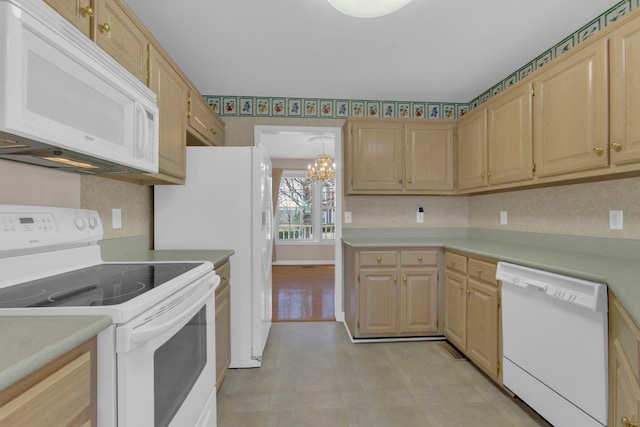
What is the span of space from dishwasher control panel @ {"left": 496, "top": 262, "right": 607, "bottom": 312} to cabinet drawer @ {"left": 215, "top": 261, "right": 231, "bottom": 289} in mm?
1762

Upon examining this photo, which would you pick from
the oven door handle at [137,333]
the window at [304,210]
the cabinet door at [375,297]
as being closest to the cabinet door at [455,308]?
the cabinet door at [375,297]

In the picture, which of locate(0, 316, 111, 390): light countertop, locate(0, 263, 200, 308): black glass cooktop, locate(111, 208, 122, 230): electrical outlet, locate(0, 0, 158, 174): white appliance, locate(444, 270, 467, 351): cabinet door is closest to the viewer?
locate(0, 316, 111, 390): light countertop

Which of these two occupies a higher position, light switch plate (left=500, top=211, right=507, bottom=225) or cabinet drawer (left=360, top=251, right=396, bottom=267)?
light switch plate (left=500, top=211, right=507, bottom=225)

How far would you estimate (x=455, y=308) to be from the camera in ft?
8.14

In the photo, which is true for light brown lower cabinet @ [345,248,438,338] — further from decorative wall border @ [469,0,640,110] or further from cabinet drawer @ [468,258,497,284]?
decorative wall border @ [469,0,640,110]

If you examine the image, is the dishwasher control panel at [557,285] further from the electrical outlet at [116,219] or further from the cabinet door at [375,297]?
the electrical outlet at [116,219]

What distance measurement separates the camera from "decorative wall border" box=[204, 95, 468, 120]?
319 centimetres

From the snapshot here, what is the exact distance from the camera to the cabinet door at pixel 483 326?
1.98 m

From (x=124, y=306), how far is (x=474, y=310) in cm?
223

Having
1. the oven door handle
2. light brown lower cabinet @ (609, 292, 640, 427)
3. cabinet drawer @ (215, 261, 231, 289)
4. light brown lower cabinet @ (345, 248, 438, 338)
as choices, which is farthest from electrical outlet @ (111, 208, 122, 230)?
light brown lower cabinet @ (609, 292, 640, 427)

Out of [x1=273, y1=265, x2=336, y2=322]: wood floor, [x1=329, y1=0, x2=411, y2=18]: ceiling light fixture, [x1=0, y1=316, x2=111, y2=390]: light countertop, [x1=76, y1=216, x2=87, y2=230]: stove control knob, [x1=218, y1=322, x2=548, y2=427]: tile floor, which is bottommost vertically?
[x1=218, y1=322, x2=548, y2=427]: tile floor

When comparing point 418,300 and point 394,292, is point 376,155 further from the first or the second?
point 418,300

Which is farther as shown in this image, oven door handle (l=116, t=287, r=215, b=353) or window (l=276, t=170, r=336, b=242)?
window (l=276, t=170, r=336, b=242)

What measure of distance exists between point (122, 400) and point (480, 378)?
2225 mm
